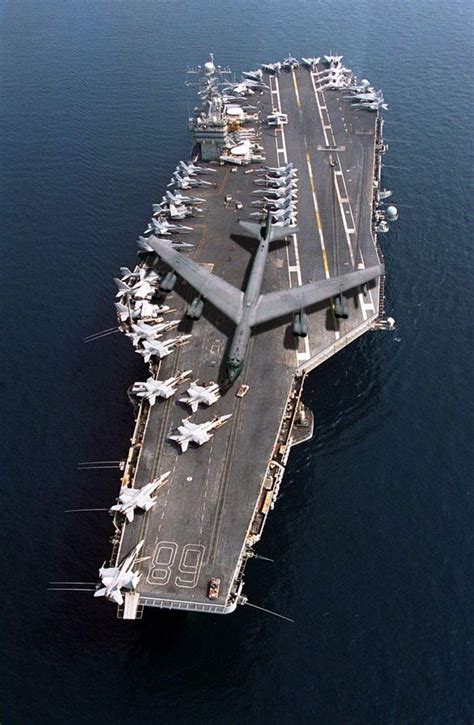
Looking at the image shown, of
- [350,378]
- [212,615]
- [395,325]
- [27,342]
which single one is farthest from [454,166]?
[212,615]

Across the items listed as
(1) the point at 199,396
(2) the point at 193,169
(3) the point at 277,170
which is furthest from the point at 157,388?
(3) the point at 277,170

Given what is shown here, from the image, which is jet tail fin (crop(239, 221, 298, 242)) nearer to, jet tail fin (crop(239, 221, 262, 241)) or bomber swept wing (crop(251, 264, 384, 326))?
jet tail fin (crop(239, 221, 262, 241))

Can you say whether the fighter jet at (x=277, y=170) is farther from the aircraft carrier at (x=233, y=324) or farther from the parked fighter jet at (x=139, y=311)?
the parked fighter jet at (x=139, y=311)

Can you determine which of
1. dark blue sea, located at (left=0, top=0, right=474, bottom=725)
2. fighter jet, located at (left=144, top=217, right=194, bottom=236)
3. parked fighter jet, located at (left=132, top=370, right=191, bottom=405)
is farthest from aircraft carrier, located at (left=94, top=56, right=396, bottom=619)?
dark blue sea, located at (left=0, top=0, right=474, bottom=725)

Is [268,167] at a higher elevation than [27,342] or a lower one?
higher

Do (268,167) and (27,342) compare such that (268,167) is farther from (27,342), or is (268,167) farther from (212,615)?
(212,615)
